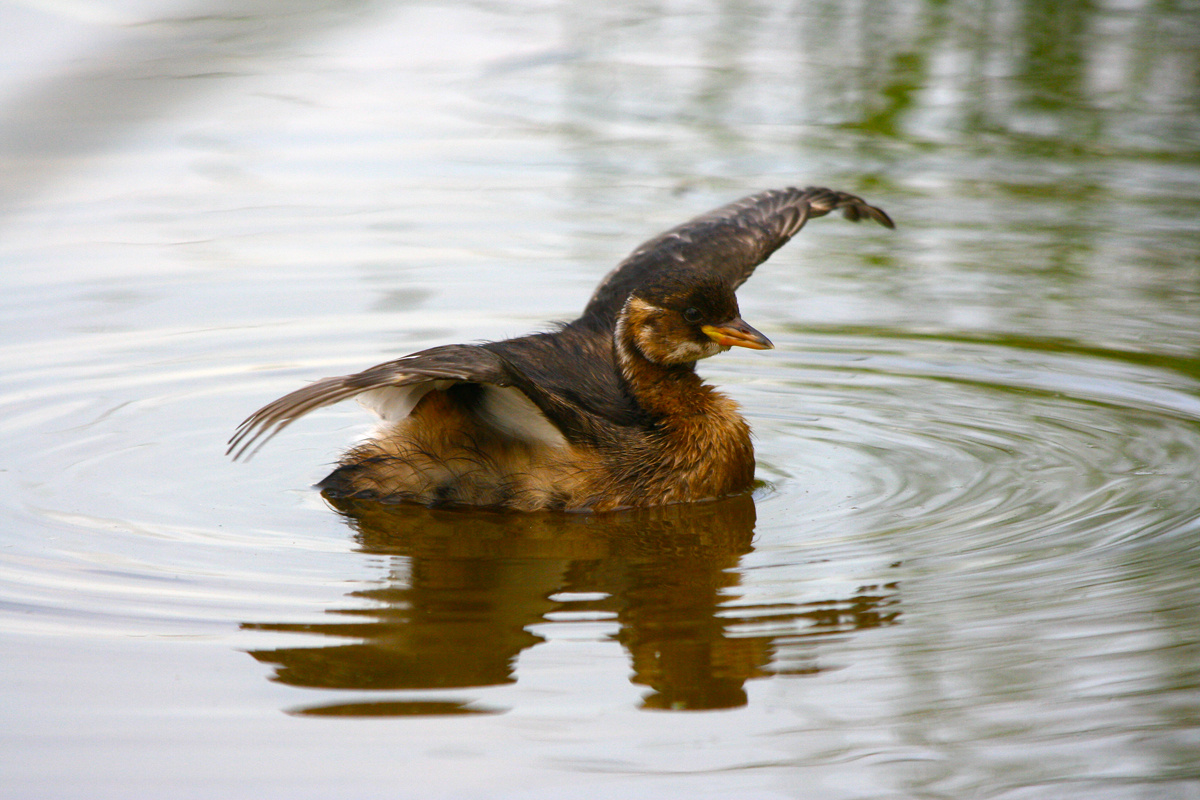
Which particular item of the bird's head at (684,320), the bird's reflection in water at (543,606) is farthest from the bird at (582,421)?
the bird's reflection in water at (543,606)

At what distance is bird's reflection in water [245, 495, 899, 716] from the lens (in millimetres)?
3990

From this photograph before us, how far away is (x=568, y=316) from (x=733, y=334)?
2.04 meters

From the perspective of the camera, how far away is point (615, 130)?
1137 centimetres

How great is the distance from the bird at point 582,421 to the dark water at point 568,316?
19cm

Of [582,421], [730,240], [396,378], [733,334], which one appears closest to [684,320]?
[733,334]

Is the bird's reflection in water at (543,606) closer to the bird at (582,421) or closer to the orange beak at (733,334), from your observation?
the bird at (582,421)

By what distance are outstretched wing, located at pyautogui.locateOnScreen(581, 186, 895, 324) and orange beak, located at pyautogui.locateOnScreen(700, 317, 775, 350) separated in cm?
39

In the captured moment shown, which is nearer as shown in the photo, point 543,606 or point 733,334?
point 543,606

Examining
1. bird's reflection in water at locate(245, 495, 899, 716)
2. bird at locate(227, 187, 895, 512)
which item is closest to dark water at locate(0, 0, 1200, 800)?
bird's reflection in water at locate(245, 495, 899, 716)

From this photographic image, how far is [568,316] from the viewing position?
8.03 metres

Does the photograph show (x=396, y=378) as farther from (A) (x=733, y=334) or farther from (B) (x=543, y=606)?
(A) (x=733, y=334)

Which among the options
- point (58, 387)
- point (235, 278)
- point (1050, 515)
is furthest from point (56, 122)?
point (235, 278)

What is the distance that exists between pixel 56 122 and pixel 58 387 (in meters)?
6.44

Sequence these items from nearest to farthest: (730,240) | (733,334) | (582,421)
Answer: (582,421) < (733,334) < (730,240)
